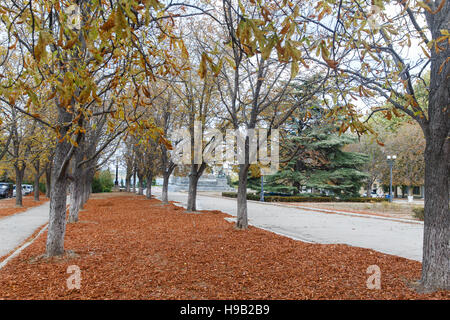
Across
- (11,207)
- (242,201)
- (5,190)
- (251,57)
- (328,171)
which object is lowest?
(11,207)

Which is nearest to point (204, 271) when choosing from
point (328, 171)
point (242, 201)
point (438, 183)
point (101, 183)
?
point (438, 183)

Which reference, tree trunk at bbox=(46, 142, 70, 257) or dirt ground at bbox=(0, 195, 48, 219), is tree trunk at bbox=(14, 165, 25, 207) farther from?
tree trunk at bbox=(46, 142, 70, 257)

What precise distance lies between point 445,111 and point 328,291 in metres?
2.90

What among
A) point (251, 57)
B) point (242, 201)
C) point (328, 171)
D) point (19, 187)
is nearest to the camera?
point (251, 57)

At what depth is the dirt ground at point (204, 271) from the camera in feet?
13.3

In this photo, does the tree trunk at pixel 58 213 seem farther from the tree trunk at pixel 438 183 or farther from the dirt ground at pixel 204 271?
the tree trunk at pixel 438 183

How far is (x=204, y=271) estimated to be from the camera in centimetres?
504

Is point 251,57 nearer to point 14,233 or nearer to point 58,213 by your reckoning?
point 58,213

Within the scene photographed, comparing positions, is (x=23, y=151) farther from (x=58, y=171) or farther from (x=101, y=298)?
(x=101, y=298)

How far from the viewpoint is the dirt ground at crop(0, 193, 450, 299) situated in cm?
405

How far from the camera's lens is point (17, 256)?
6137 millimetres

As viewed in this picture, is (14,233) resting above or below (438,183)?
below

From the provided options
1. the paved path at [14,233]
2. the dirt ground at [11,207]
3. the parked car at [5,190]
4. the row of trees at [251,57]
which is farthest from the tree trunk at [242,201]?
the parked car at [5,190]

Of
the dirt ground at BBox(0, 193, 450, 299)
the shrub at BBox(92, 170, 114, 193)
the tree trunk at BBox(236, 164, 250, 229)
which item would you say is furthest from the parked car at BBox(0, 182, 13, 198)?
the tree trunk at BBox(236, 164, 250, 229)
